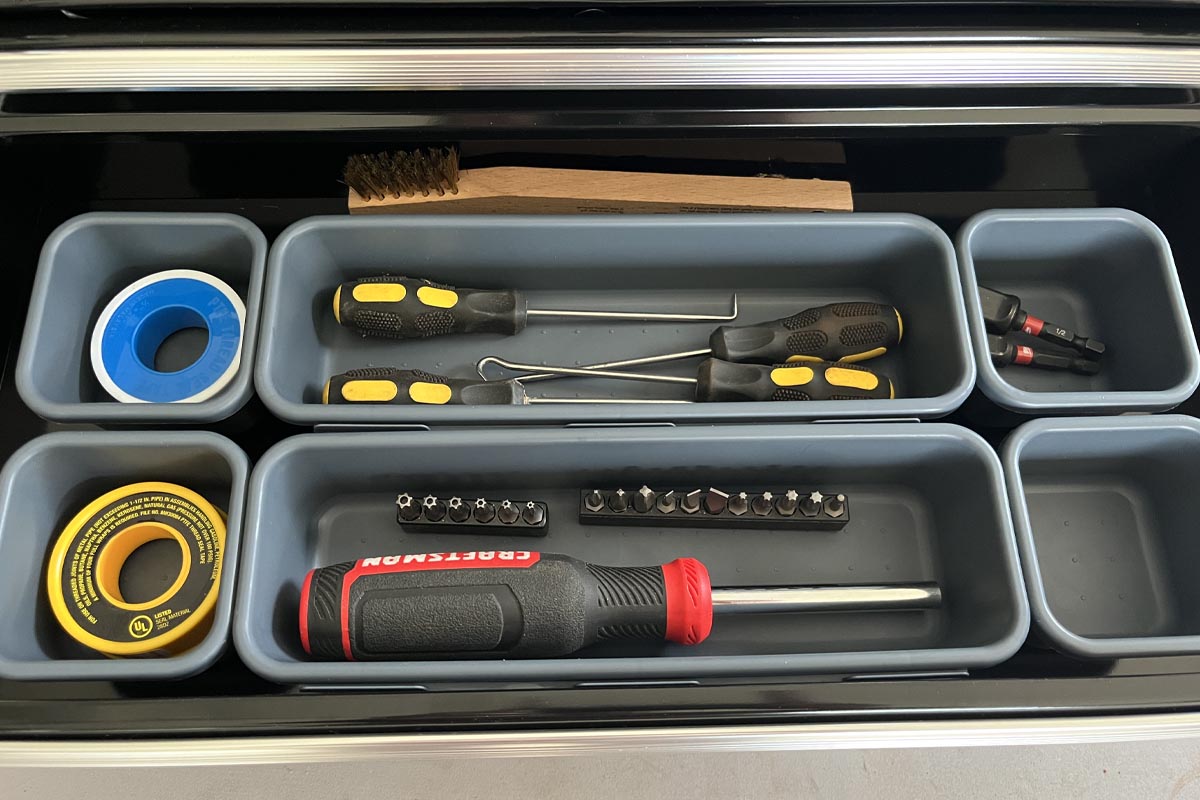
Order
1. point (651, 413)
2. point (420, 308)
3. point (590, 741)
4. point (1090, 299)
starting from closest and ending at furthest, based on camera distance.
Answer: point (590, 741) < point (651, 413) < point (420, 308) < point (1090, 299)

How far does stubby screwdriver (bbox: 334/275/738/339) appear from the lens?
1043mm

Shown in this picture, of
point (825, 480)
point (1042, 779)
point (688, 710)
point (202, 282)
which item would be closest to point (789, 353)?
point (825, 480)

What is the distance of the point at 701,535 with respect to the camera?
3.46 ft

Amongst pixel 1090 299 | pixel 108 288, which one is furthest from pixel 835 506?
pixel 108 288

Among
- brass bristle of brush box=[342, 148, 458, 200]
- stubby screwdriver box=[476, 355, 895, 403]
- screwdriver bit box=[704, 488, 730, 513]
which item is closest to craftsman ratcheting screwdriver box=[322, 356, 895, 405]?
stubby screwdriver box=[476, 355, 895, 403]

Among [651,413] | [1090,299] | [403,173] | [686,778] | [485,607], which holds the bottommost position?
[686,778]

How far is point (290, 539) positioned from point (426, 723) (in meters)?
0.30

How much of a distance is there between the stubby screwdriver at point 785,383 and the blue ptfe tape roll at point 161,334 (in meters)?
0.59

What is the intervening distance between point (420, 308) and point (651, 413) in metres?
0.34

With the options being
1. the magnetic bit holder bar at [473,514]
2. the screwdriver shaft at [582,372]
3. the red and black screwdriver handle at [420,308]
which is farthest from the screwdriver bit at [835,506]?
the red and black screwdriver handle at [420,308]

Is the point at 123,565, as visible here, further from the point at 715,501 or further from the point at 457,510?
the point at 715,501

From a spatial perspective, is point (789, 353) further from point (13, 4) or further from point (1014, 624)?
point (13, 4)

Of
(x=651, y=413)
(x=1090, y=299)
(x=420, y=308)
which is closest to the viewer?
(x=651, y=413)

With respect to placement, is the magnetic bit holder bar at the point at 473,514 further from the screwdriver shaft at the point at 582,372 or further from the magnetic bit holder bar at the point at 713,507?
the screwdriver shaft at the point at 582,372
